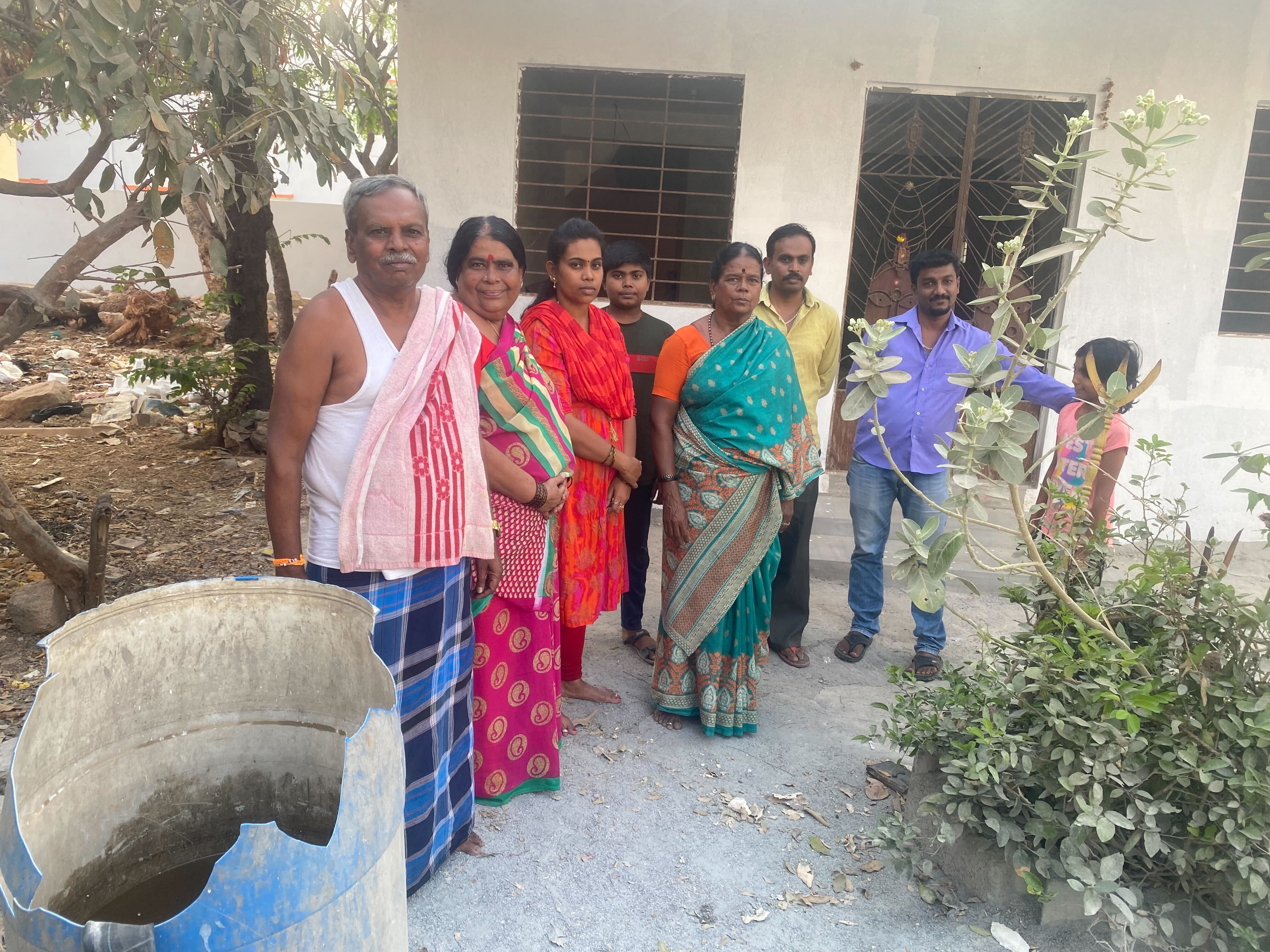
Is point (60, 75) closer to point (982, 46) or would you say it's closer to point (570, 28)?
point (570, 28)

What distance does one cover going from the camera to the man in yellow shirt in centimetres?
353

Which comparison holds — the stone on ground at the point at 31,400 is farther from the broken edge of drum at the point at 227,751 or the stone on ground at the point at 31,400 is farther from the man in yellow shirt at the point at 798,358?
the broken edge of drum at the point at 227,751

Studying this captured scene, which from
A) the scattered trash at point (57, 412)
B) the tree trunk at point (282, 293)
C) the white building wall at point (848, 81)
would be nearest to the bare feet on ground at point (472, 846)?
the white building wall at point (848, 81)

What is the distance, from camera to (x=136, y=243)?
1316 cm

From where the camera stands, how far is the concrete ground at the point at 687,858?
7.32 ft

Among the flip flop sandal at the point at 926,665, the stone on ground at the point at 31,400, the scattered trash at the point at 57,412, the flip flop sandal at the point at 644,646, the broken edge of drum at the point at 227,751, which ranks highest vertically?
the broken edge of drum at the point at 227,751

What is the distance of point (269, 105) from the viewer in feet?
9.18

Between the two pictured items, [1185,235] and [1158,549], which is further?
[1185,235]

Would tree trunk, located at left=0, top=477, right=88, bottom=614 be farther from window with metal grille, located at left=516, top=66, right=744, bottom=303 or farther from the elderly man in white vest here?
window with metal grille, located at left=516, top=66, right=744, bottom=303

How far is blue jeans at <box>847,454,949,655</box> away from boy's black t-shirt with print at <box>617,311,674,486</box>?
0.93 m

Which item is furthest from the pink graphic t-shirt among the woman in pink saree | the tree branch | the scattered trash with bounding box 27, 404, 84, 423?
the scattered trash with bounding box 27, 404, 84, 423

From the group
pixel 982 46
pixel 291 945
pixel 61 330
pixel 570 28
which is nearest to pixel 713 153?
pixel 570 28

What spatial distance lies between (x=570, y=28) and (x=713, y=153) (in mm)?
1128

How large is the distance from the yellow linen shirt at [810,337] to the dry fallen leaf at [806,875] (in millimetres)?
Answer: 1825
